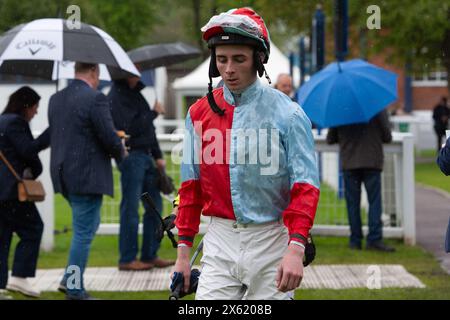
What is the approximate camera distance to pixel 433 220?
14945 mm

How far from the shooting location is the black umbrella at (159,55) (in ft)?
37.4

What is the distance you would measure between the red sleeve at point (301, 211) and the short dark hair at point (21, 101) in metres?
4.97

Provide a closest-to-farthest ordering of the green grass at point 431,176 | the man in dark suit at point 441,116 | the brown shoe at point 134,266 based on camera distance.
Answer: the brown shoe at point 134,266 < the green grass at point 431,176 < the man in dark suit at point 441,116

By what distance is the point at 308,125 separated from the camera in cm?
465

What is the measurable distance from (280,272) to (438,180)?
20.3m

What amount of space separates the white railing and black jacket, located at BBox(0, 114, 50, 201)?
312cm

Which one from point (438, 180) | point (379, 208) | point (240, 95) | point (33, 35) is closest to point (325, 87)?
point (379, 208)

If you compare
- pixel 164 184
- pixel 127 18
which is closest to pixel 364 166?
pixel 164 184

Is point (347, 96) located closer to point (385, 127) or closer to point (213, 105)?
point (385, 127)

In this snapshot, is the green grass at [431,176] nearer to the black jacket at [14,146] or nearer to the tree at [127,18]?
the tree at [127,18]

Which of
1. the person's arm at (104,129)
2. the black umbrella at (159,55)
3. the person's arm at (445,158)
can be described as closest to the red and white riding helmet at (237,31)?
the person's arm at (445,158)

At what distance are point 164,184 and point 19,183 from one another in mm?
2155
